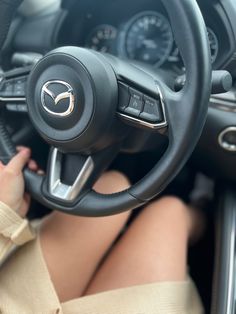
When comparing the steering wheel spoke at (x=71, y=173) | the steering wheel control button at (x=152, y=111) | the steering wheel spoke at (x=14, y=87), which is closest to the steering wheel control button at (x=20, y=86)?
the steering wheel spoke at (x=14, y=87)

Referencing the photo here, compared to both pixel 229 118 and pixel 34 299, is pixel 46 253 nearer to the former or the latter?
pixel 34 299

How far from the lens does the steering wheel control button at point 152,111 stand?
76 centimetres

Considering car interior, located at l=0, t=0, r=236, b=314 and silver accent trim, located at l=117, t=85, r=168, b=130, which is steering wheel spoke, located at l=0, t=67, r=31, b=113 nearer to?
car interior, located at l=0, t=0, r=236, b=314

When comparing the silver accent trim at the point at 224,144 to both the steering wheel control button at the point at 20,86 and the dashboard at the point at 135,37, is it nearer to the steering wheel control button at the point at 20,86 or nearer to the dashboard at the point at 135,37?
the dashboard at the point at 135,37

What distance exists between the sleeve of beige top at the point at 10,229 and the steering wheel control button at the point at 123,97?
9.4 inches

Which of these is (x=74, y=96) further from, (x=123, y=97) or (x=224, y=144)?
(x=224, y=144)

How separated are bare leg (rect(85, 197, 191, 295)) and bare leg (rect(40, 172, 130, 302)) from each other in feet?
0.07

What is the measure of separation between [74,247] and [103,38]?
440 millimetres

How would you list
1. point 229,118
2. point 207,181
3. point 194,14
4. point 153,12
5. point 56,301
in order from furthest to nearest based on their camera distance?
point 207,181, point 153,12, point 229,118, point 56,301, point 194,14

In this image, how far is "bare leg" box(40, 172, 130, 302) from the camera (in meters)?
0.95

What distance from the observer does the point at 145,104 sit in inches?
30.5

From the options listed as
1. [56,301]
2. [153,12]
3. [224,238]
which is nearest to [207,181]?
[224,238]

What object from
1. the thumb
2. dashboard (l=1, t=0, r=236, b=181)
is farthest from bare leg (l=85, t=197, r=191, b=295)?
the thumb

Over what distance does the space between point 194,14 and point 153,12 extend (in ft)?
1.21
